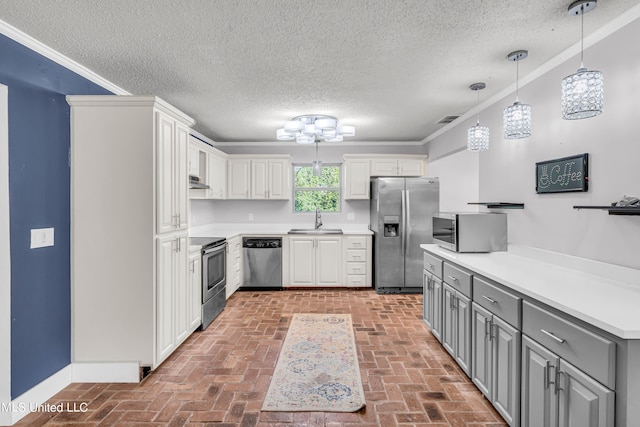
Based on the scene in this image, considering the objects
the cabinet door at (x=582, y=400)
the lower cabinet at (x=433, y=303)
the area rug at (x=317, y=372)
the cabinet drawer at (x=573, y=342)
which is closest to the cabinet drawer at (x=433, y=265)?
the lower cabinet at (x=433, y=303)

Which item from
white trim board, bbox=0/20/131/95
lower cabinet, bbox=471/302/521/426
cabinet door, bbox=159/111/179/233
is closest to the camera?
lower cabinet, bbox=471/302/521/426

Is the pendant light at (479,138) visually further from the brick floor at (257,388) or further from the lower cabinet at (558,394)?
the brick floor at (257,388)

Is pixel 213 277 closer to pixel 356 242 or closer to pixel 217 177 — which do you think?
pixel 217 177

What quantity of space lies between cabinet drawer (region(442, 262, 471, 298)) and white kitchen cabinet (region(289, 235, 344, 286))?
2413 millimetres

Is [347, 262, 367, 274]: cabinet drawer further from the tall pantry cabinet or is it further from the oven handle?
the tall pantry cabinet

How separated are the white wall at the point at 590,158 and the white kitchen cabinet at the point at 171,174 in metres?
2.67

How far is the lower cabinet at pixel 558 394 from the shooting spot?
48.9 inches

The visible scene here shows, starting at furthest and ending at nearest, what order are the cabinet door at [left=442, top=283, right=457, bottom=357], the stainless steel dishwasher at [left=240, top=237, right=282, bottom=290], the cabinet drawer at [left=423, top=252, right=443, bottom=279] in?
the stainless steel dishwasher at [left=240, top=237, right=282, bottom=290]
the cabinet drawer at [left=423, top=252, right=443, bottom=279]
the cabinet door at [left=442, top=283, right=457, bottom=357]

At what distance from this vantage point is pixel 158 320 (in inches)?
98.4

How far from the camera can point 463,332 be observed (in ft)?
7.92

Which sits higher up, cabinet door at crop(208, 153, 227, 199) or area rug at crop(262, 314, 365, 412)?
cabinet door at crop(208, 153, 227, 199)

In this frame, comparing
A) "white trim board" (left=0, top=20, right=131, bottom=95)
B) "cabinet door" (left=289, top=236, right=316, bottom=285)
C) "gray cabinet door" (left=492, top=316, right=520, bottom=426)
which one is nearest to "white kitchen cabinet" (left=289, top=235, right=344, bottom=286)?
"cabinet door" (left=289, top=236, right=316, bottom=285)

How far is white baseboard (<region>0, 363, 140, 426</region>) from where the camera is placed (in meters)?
2.09

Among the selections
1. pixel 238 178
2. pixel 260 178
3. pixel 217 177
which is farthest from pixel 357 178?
pixel 217 177
